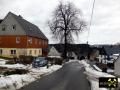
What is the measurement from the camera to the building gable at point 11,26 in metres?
72.1

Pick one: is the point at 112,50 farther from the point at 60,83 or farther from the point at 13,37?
the point at 60,83

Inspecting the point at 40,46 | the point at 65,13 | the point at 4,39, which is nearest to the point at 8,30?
the point at 4,39

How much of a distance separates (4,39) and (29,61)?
1730 cm

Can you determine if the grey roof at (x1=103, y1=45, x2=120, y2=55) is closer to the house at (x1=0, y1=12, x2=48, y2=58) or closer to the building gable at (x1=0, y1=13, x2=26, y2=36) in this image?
the house at (x1=0, y1=12, x2=48, y2=58)

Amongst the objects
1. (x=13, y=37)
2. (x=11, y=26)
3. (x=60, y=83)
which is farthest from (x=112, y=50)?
(x=60, y=83)

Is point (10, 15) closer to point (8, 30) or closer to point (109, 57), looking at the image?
point (8, 30)

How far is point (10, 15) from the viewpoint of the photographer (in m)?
72.3

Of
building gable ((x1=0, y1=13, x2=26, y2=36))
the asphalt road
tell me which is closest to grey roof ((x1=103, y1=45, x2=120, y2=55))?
building gable ((x1=0, y1=13, x2=26, y2=36))

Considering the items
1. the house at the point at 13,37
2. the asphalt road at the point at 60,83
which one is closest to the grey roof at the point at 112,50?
the house at the point at 13,37

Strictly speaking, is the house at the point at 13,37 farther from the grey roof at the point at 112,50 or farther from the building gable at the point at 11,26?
the grey roof at the point at 112,50

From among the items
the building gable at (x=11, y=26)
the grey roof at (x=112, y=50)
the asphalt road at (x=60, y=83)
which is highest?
the building gable at (x=11, y=26)

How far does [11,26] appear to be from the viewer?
72688 mm

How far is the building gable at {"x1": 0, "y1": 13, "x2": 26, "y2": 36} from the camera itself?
7206 centimetres

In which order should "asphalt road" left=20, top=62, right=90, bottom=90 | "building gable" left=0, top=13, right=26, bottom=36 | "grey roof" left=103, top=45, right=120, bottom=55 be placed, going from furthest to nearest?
"grey roof" left=103, top=45, right=120, bottom=55, "building gable" left=0, top=13, right=26, bottom=36, "asphalt road" left=20, top=62, right=90, bottom=90
